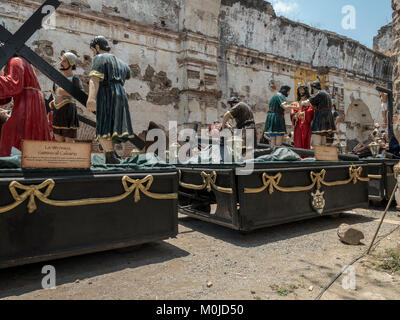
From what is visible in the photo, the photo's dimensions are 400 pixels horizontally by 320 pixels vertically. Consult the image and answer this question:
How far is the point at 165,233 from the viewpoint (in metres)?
3.01

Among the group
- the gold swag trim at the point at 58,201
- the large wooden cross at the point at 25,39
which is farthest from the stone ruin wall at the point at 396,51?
the large wooden cross at the point at 25,39

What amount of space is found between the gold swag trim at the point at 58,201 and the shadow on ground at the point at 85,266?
0.59 metres

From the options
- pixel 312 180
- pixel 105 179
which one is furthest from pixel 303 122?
pixel 105 179

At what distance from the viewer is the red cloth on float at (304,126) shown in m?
6.13

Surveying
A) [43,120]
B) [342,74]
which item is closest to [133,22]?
[43,120]

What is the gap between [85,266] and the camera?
8.73 ft

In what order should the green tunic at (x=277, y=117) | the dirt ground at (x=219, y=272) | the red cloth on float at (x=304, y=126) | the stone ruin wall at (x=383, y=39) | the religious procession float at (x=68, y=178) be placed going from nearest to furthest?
the dirt ground at (x=219, y=272)
the religious procession float at (x=68, y=178)
the green tunic at (x=277, y=117)
the red cloth on float at (x=304, y=126)
the stone ruin wall at (x=383, y=39)

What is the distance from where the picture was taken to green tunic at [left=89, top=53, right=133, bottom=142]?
320 cm

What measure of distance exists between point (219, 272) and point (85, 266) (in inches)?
49.6

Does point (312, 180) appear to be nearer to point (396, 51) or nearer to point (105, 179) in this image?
point (396, 51)

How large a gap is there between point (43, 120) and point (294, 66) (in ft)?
41.5

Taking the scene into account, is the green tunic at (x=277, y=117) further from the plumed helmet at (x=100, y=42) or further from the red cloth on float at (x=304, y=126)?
the plumed helmet at (x=100, y=42)

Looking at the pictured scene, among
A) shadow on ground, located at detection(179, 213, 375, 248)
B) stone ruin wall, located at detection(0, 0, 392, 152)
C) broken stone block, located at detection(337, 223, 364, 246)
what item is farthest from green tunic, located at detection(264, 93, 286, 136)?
stone ruin wall, located at detection(0, 0, 392, 152)

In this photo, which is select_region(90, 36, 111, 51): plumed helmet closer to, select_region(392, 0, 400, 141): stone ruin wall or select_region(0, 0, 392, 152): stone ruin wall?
select_region(392, 0, 400, 141): stone ruin wall
